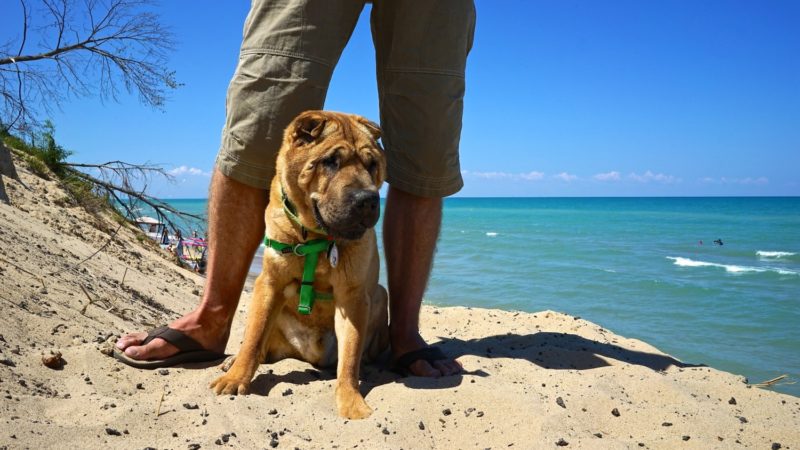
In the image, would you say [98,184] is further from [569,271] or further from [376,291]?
[569,271]

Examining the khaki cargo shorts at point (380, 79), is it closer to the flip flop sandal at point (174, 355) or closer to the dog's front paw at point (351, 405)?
the flip flop sandal at point (174, 355)

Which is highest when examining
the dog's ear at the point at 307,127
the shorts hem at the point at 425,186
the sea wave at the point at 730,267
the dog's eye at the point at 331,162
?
the dog's ear at the point at 307,127

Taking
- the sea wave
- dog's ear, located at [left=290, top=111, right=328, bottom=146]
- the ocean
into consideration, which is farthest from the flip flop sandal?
the sea wave

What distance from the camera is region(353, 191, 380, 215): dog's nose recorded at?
8.79 feet

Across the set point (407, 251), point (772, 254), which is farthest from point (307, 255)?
point (772, 254)

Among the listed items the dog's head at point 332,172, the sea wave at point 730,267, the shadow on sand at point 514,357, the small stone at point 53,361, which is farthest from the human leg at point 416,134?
the sea wave at point 730,267

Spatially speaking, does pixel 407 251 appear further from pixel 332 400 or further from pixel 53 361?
pixel 53 361

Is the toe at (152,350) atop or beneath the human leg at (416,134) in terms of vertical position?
beneath

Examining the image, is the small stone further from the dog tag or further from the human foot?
the dog tag

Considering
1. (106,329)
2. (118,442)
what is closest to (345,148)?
(118,442)

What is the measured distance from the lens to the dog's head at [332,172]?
8.93ft

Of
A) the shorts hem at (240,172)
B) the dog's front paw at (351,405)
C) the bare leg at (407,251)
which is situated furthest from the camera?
the bare leg at (407,251)

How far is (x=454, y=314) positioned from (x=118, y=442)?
13.0 ft

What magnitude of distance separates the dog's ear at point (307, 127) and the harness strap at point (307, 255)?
1.63 ft
